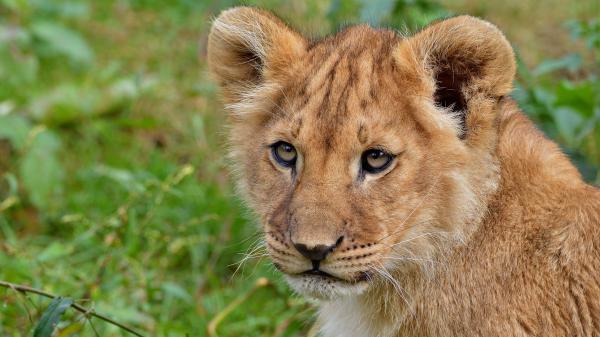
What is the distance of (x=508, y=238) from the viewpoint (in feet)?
17.1

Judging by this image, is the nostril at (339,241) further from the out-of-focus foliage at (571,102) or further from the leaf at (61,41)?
the leaf at (61,41)

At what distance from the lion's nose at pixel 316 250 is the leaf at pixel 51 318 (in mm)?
1134

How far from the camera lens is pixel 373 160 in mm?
5094

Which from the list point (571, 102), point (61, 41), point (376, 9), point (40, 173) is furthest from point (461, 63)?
point (61, 41)

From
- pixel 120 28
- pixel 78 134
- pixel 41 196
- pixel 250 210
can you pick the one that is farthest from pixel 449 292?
pixel 120 28

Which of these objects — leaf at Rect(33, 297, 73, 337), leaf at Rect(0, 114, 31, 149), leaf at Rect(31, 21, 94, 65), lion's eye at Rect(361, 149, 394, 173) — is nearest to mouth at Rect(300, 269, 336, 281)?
lion's eye at Rect(361, 149, 394, 173)

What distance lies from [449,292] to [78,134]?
5.23 meters

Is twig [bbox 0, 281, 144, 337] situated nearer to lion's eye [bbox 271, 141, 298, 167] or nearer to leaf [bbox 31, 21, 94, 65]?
lion's eye [bbox 271, 141, 298, 167]

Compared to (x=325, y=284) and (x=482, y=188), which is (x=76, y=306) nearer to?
(x=325, y=284)

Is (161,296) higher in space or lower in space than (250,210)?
lower

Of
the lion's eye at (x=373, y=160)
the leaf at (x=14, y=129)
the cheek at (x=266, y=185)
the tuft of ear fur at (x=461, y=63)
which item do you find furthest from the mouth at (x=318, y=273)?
the leaf at (x=14, y=129)

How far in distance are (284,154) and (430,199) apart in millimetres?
763

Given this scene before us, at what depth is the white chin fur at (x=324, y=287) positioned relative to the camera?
502cm

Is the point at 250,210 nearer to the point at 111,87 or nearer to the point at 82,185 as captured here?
the point at 82,185
